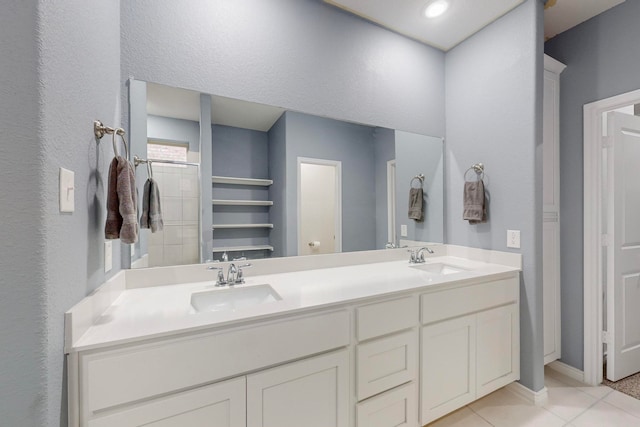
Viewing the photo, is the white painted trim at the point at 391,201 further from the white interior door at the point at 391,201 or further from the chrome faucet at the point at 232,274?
the chrome faucet at the point at 232,274

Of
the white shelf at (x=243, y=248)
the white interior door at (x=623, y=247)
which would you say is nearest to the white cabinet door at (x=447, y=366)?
the white shelf at (x=243, y=248)

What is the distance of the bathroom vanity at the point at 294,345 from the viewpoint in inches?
32.2

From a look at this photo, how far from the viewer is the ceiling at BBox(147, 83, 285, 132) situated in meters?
1.36

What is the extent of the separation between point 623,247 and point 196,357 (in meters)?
2.88

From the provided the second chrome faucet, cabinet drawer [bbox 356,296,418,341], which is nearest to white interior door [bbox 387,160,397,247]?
cabinet drawer [bbox 356,296,418,341]

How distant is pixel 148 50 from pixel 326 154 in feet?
3.61

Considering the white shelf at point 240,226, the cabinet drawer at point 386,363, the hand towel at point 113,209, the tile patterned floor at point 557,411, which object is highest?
the hand towel at point 113,209

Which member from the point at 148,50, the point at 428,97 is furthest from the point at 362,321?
the point at 428,97

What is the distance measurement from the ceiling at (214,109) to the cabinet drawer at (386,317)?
118cm

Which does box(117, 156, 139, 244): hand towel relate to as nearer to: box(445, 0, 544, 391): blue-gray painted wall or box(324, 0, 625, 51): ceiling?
box(324, 0, 625, 51): ceiling

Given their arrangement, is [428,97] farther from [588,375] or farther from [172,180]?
[588,375]

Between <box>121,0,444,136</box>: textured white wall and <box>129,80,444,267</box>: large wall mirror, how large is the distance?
0.09 meters

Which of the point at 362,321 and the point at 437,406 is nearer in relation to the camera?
the point at 362,321

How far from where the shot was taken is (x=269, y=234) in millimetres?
1617
